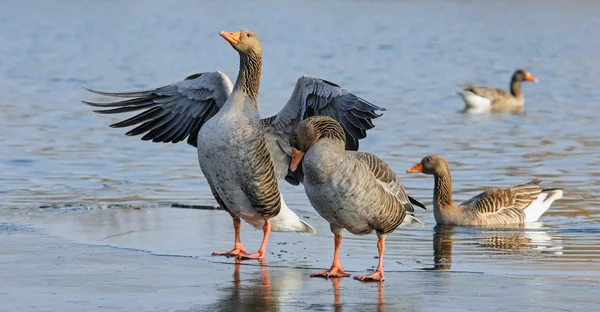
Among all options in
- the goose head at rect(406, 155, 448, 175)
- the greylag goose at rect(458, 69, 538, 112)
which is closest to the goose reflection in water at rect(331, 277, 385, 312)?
the goose head at rect(406, 155, 448, 175)

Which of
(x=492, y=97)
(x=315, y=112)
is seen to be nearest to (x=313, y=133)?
(x=315, y=112)

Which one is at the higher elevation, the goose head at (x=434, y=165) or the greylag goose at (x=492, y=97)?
the greylag goose at (x=492, y=97)

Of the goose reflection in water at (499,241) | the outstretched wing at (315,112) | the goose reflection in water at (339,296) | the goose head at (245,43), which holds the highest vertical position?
the goose head at (245,43)

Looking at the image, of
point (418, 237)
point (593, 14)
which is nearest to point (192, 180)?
point (418, 237)

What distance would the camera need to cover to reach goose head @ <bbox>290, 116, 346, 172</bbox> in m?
7.89

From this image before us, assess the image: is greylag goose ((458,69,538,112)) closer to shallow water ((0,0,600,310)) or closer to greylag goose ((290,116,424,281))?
shallow water ((0,0,600,310))

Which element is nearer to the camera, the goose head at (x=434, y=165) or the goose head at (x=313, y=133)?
the goose head at (x=313, y=133)

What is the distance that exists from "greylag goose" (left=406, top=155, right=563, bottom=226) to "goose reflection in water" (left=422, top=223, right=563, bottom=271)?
139 mm

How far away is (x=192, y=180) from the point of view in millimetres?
13984

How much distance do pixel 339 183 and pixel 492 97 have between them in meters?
17.9

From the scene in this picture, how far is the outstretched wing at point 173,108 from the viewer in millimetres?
9625

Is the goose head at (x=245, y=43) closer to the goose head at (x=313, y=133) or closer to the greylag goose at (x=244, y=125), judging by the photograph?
the greylag goose at (x=244, y=125)

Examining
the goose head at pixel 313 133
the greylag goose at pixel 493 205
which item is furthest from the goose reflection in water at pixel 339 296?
the greylag goose at pixel 493 205

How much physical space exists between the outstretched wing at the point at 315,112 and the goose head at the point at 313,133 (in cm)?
93
